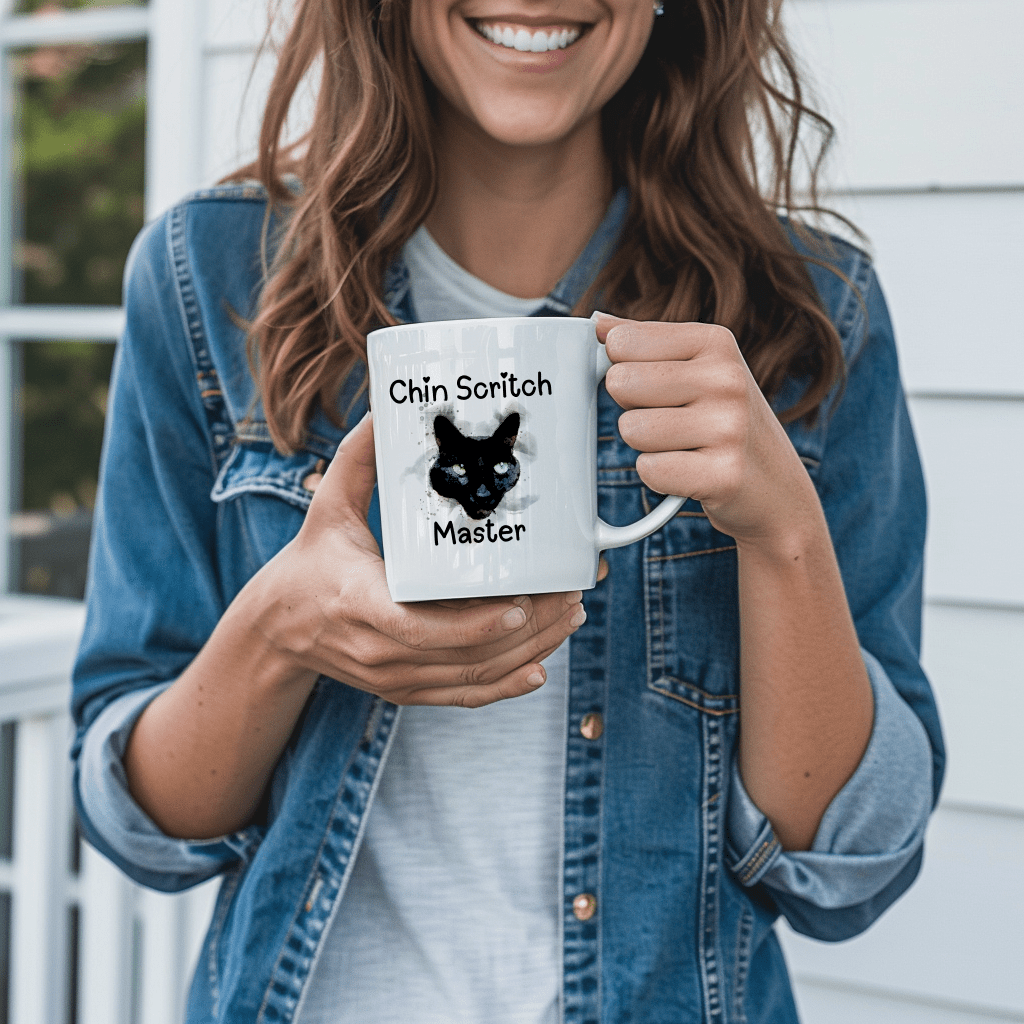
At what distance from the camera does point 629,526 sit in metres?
0.64

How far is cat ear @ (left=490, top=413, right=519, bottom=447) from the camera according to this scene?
1.91 feet

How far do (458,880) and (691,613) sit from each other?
29 centimetres

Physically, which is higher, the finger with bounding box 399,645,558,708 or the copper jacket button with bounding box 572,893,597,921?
the finger with bounding box 399,645,558,708

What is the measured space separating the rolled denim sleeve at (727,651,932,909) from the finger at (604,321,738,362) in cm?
38

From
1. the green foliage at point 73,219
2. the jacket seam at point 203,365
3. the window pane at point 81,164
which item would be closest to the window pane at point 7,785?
the green foliage at point 73,219

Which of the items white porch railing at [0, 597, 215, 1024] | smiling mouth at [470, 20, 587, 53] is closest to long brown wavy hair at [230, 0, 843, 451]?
smiling mouth at [470, 20, 587, 53]

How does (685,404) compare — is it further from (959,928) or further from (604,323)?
(959,928)

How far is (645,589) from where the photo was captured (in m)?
0.89

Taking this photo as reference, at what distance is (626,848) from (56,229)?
283cm

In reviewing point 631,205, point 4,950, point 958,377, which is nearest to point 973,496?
point 958,377

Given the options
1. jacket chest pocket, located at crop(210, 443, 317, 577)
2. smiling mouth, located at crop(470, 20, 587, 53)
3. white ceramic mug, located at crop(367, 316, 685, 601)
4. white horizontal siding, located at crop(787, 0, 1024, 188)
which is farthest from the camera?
white horizontal siding, located at crop(787, 0, 1024, 188)

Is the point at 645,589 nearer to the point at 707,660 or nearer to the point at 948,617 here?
the point at 707,660

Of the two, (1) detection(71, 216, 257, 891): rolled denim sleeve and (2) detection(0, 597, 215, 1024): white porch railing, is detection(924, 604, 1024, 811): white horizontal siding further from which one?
(2) detection(0, 597, 215, 1024): white porch railing

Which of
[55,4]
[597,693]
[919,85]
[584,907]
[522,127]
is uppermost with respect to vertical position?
[55,4]
